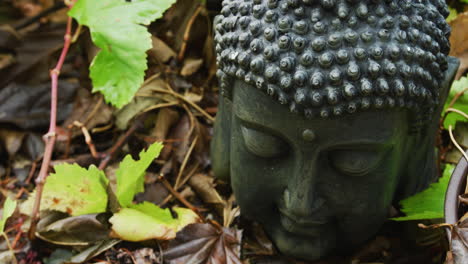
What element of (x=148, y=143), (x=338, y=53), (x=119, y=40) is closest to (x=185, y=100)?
(x=148, y=143)

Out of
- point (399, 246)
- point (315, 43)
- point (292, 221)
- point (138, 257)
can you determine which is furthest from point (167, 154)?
point (315, 43)

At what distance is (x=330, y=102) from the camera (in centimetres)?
115

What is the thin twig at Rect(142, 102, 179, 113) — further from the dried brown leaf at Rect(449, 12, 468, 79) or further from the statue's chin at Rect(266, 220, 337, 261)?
the dried brown leaf at Rect(449, 12, 468, 79)

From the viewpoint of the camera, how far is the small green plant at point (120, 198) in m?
1.55

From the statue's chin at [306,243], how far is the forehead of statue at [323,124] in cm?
36

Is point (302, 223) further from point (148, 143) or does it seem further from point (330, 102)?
point (148, 143)

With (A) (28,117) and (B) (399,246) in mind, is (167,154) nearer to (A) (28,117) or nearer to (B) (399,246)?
Result: (A) (28,117)

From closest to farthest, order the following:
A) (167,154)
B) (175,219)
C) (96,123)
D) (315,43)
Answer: (315,43), (175,219), (167,154), (96,123)

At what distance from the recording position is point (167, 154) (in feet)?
6.55

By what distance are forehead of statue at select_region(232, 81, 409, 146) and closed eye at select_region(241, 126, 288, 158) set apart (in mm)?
25

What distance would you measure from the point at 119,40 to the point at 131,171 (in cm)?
40

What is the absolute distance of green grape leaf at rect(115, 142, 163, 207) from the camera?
5.00 feet

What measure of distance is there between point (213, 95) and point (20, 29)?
3.46ft

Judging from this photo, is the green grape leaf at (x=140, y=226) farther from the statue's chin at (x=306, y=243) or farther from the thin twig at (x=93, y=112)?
the thin twig at (x=93, y=112)
